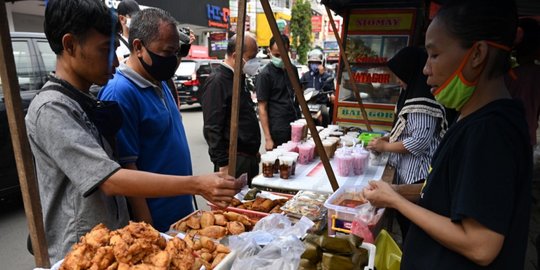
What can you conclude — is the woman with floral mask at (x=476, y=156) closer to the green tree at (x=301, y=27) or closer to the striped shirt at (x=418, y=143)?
the striped shirt at (x=418, y=143)

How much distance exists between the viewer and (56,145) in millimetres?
1293

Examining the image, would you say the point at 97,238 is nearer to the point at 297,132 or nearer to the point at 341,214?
the point at 341,214

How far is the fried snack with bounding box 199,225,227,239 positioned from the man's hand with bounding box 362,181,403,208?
2.58 ft

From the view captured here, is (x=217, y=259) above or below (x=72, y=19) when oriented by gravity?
below

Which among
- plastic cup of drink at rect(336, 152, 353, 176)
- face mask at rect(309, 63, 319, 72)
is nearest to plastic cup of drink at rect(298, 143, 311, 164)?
plastic cup of drink at rect(336, 152, 353, 176)

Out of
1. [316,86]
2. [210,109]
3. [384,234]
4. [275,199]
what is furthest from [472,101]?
[316,86]

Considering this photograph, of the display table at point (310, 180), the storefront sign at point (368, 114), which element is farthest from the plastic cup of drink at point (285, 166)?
the storefront sign at point (368, 114)

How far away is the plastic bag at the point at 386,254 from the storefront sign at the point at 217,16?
81.2ft

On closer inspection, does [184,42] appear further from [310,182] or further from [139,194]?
[139,194]

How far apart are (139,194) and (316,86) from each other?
22.8 feet

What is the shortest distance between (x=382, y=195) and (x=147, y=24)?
1536mm

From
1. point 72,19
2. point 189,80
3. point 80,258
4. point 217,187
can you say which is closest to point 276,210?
point 217,187

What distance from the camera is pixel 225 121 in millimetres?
3361

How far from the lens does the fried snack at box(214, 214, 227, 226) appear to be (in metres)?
1.90
